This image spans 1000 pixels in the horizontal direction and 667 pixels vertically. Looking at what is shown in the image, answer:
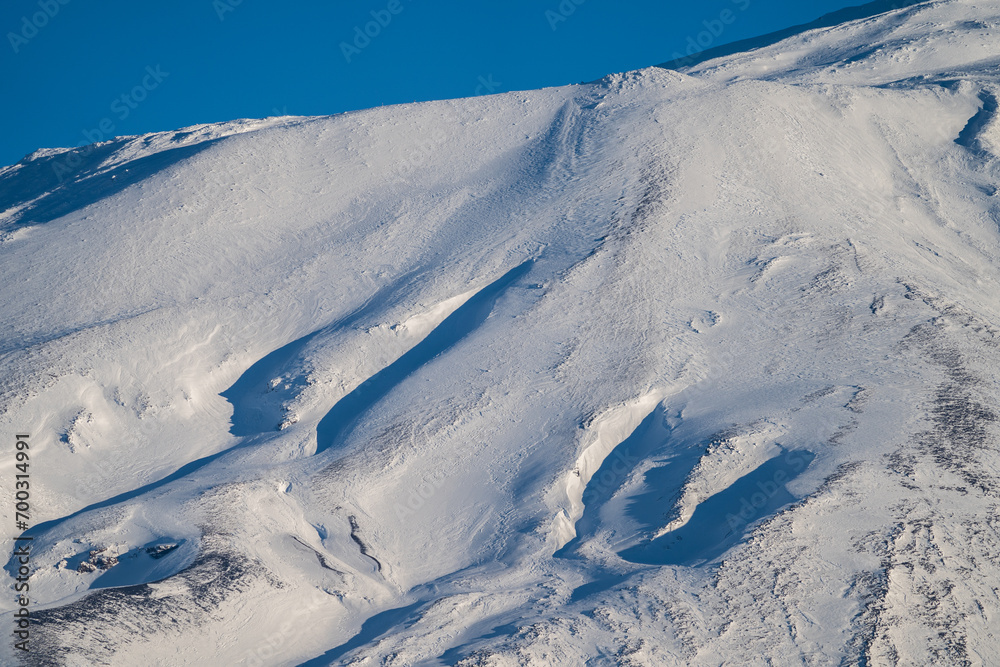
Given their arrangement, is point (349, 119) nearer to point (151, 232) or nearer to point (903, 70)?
point (151, 232)

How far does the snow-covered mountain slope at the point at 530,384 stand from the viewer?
18812mm

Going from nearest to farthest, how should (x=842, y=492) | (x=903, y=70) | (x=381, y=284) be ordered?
(x=842, y=492) < (x=381, y=284) < (x=903, y=70)

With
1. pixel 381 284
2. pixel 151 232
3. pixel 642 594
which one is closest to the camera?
pixel 642 594

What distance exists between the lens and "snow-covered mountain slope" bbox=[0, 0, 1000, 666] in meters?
18.8

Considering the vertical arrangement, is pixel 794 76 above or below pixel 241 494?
above

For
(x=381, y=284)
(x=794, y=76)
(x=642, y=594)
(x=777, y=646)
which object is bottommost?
(x=777, y=646)

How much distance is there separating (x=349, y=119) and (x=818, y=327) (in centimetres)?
3065

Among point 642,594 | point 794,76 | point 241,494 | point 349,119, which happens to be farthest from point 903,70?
point 241,494

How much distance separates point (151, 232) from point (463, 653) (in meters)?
28.3

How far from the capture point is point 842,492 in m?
20.9

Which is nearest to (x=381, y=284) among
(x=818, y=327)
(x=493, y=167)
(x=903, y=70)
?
(x=493, y=167)

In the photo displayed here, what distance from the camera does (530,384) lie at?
27.5m

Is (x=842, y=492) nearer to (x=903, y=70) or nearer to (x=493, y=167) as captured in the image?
(x=493, y=167)

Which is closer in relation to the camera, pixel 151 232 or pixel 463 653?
pixel 463 653
